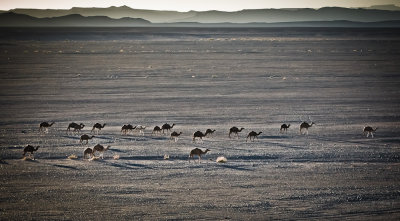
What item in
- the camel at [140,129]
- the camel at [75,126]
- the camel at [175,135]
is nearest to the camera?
the camel at [175,135]

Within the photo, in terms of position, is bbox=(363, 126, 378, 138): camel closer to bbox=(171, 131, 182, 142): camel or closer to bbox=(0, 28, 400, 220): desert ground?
bbox=(0, 28, 400, 220): desert ground

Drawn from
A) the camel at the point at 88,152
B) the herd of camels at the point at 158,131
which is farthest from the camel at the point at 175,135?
the camel at the point at 88,152

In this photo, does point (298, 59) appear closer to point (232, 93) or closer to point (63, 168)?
point (232, 93)

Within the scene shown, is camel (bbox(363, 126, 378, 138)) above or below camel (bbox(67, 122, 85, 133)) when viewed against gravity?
above

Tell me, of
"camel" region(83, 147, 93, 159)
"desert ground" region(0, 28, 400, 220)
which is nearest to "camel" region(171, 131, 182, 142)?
"desert ground" region(0, 28, 400, 220)

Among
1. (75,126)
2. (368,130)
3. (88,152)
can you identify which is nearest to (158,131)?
(75,126)

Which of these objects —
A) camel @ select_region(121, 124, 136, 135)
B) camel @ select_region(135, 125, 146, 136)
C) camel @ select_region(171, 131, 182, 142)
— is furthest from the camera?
camel @ select_region(135, 125, 146, 136)

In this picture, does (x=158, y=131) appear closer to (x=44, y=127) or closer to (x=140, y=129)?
(x=140, y=129)

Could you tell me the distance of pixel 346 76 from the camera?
44.6 meters

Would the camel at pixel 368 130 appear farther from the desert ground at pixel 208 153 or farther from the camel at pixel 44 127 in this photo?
the camel at pixel 44 127

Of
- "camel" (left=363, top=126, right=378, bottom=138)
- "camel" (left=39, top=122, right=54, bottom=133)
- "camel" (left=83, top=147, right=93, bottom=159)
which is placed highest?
"camel" (left=363, top=126, right=378, bottom=138)

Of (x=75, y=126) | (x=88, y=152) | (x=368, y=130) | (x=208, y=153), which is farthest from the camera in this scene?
(x=75, y=126)

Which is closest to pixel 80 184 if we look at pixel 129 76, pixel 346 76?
pixel 129 76

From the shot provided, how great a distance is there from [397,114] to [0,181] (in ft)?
64.4
